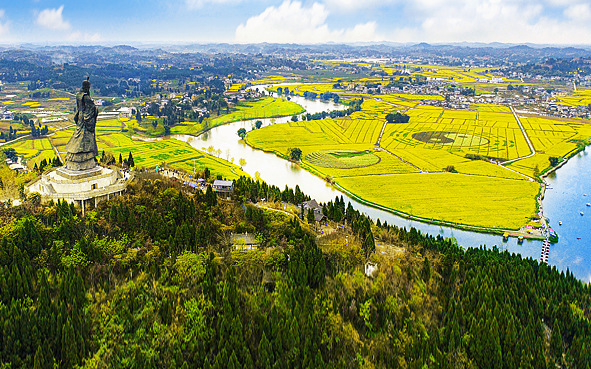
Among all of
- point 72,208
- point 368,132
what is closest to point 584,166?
point 368,132

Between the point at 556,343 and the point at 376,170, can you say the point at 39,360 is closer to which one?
the point at 556,343

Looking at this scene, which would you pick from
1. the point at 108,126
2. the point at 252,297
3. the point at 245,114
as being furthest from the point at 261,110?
the point at 252,297

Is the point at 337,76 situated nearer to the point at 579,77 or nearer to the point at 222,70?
the point at 222,70

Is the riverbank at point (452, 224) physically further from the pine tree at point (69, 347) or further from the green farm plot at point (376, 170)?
the pine tree at point (69, 347)

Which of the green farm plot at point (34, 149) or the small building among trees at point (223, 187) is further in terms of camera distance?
the green farm plot at point (34, 149)

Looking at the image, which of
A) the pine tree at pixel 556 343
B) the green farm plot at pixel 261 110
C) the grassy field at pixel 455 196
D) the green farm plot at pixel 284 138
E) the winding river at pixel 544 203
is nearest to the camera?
the pine tree at pixel 556 343

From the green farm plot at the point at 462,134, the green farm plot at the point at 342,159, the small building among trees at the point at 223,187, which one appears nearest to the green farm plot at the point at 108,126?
the green farm plot at the point at 342,159

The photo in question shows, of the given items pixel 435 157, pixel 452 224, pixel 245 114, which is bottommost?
pixel 452 224
